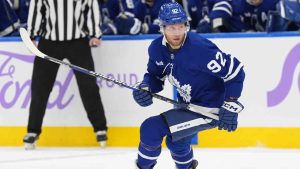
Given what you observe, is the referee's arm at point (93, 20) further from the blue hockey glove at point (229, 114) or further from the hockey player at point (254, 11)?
the blue hockey glove at point (229, 114)

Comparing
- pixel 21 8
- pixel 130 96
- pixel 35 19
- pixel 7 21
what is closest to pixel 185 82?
pixel 130 96

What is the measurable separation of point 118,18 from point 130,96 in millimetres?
537

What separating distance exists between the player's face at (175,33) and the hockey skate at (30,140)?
1675mm

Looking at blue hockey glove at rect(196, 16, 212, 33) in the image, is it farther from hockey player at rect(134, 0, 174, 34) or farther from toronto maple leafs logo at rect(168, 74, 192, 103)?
toronto maple leafs logo at rect(168, 74, 192, 103)

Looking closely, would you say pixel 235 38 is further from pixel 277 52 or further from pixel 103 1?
pixel 103 1

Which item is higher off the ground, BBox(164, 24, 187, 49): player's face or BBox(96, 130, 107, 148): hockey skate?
BBox(164, 24, 187, 49): player's face

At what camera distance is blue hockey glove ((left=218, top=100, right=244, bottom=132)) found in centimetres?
352

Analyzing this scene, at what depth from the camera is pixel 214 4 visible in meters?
5.18

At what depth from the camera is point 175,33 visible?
138 inches

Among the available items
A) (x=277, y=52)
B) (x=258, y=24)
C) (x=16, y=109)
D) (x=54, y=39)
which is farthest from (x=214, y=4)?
(x=16, y=109)

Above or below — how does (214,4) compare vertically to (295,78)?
above

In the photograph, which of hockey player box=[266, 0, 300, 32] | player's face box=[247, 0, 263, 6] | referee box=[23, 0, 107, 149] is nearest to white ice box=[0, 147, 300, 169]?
referee box=[23, 0, 107, 149]

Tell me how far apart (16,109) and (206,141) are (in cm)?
130

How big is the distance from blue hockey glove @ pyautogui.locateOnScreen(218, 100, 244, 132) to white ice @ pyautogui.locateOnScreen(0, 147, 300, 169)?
0.82 meters
